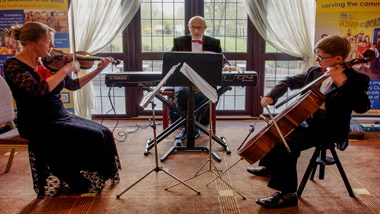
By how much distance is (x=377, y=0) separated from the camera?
3.58 metres

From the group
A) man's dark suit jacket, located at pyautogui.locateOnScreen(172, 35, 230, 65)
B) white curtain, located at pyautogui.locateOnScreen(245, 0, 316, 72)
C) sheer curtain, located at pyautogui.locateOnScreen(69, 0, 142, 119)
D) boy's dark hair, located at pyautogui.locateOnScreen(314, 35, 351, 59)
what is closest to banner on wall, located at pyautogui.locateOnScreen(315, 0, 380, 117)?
white curtain, located at pyautogui.locateOnScreen(245, 0, 316, 72)

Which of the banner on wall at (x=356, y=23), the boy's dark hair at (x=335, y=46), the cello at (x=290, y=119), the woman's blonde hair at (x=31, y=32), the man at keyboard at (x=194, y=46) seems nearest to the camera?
the cello at (x=290, y=119)

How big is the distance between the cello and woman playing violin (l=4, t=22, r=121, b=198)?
99 centimetres

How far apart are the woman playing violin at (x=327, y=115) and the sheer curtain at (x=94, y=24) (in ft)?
7.63

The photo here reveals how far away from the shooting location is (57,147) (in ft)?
7.30

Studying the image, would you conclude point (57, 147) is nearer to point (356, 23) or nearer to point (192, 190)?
point (192, 190)

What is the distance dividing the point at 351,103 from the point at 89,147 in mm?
1625

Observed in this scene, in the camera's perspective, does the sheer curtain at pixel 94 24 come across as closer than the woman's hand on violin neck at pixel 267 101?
No

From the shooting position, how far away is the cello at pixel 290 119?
1926 millimetres

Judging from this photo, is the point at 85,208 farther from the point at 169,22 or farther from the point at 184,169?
the point at 169,22

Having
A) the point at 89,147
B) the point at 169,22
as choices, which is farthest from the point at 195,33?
the point at 89,147

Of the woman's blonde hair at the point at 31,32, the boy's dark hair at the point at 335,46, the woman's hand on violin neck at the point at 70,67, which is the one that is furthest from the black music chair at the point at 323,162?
the woman's blonde hair at the point at 31,32

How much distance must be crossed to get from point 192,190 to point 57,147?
93 centimetres

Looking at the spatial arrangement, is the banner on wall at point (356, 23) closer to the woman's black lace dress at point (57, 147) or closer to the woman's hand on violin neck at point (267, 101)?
the woman's hand on violin neck at point (267, 101)
